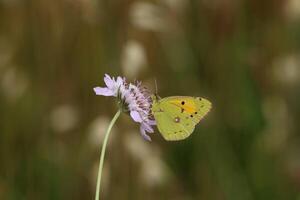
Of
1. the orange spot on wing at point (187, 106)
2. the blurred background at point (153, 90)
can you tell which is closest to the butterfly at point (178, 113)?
the orange spot on wing at point (187, 106)

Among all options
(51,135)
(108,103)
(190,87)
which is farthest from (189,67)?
(51,135)

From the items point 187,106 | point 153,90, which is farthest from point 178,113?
point 153,90

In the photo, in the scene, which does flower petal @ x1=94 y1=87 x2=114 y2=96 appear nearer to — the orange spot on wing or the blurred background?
the orange spot on wing

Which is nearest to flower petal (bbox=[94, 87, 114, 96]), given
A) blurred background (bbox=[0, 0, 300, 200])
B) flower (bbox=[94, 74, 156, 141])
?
flower (bbox=[94, 74, 156, 141])

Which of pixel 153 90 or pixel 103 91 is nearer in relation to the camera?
pixel 103 91

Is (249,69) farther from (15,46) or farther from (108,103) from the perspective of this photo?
(15,46)

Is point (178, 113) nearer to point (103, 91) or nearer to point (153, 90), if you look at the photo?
point (103, 91)
